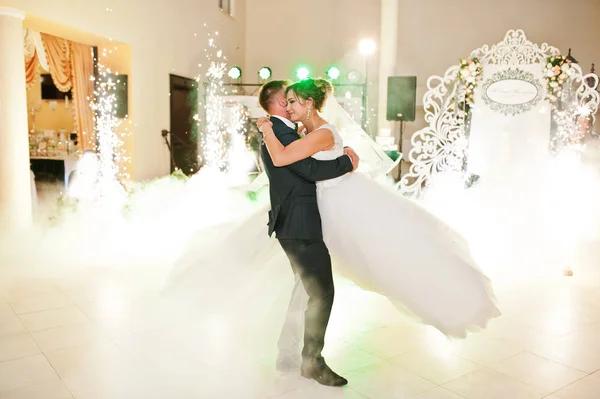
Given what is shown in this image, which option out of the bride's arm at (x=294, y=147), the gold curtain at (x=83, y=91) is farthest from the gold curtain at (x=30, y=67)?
the bride's arm at (x=294, y=147)

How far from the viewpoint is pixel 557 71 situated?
6.27 m

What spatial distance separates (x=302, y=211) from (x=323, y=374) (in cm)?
80

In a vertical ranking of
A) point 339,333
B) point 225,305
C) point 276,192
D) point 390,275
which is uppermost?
point 276,192

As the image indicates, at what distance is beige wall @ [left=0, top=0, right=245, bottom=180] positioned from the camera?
6.78 meters

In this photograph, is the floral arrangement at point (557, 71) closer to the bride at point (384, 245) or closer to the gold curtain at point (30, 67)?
the bride at point (384, 245)

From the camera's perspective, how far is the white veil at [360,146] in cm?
300

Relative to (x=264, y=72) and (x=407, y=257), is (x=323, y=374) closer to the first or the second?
(x=407, y=257)

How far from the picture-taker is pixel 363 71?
11.8m

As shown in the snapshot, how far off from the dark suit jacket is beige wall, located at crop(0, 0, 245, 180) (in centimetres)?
480

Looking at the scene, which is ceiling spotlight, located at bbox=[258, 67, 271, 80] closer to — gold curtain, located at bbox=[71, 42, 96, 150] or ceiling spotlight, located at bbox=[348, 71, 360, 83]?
ceiling spotlight, located at bbox=[348, 71, 360, 83]

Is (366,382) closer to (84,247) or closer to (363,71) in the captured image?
(84,247)

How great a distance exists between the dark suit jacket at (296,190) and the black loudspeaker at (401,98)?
691 cm

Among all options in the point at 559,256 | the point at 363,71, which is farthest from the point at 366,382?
the point at 363,71

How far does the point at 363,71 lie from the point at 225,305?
31.2ft
